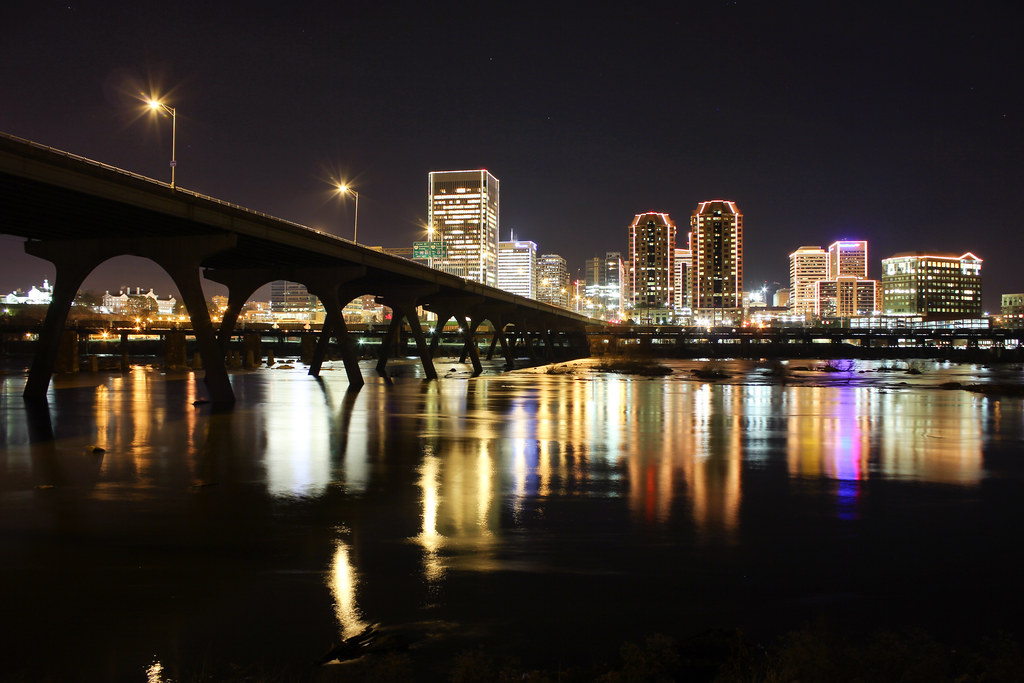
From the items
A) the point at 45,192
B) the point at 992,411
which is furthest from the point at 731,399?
the point at 45,192

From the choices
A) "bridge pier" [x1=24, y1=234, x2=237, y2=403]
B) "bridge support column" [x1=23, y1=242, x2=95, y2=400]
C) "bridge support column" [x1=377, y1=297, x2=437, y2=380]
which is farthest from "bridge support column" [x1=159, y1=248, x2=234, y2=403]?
"bridge support column" [x1=377, y1=297, x2=437, y2=380]

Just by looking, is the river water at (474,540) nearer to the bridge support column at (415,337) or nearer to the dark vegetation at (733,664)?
the dark vegetation at (733,664)

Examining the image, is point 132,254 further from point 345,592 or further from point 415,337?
point 345,592

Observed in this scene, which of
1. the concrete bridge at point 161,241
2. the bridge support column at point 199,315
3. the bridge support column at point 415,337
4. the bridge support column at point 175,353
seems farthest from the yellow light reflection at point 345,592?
the bridge support column at point 175,353

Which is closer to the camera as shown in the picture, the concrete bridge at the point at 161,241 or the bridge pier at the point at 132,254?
the concrete bridge at the point at 161,241

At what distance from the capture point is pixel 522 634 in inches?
289

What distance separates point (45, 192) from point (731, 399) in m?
32.1

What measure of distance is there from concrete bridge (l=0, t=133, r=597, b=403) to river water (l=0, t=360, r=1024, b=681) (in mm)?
8750

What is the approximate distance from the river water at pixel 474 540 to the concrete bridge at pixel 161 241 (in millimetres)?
8750

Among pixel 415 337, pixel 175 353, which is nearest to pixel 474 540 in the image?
pixel 415 337

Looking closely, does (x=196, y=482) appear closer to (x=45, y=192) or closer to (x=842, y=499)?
(x=842, y=499)

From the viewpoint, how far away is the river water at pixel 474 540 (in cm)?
739

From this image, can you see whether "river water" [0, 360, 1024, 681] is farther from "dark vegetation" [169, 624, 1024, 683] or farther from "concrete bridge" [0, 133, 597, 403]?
"concrete bridge" [0, 133, 597, 403]

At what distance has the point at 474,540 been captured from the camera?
416 inches
